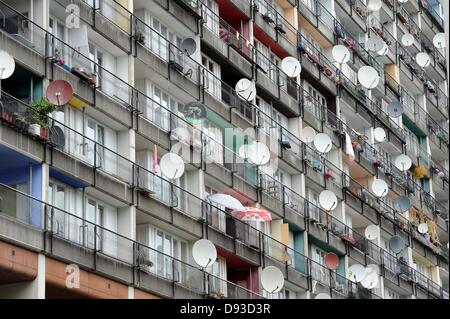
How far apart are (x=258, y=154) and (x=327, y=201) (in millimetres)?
8879

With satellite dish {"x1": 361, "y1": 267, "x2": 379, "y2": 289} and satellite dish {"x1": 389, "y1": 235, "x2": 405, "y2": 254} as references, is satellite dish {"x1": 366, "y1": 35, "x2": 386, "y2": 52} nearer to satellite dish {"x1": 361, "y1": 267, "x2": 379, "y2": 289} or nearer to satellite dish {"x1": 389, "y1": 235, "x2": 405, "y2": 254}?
satellite dish {"x1": 389, "y1": 235, "x2": 405, "y2": 254}

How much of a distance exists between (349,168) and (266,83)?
12.4m

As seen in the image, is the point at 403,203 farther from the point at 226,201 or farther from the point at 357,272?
the point at 226,201

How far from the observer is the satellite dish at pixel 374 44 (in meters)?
73.8

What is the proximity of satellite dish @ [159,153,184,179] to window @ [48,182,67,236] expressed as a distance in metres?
5.64

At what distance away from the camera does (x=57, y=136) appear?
4012 centimetres

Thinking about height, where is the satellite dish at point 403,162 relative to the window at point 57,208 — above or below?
above

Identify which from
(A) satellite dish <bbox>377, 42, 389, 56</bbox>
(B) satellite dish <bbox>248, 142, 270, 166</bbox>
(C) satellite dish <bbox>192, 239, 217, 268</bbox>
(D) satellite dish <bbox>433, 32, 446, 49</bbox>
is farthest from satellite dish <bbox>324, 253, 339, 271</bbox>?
(D) satellite dish <bbox>433, 32, 446, 49</bbox>

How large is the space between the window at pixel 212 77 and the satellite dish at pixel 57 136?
1316 centimetres

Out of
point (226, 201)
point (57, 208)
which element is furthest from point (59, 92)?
point (226, 201)

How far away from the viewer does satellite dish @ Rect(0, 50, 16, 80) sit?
121 ft

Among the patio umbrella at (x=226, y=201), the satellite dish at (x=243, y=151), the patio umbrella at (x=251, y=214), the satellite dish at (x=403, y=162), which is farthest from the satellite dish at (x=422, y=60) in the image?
the patio umbrella at (x=226, y=201)

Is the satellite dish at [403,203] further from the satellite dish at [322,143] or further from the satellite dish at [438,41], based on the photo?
the satellite dish at [438,41]

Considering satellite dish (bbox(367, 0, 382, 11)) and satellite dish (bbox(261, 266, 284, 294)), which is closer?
satellite dish (bbox(261, 266, 284, 294))
